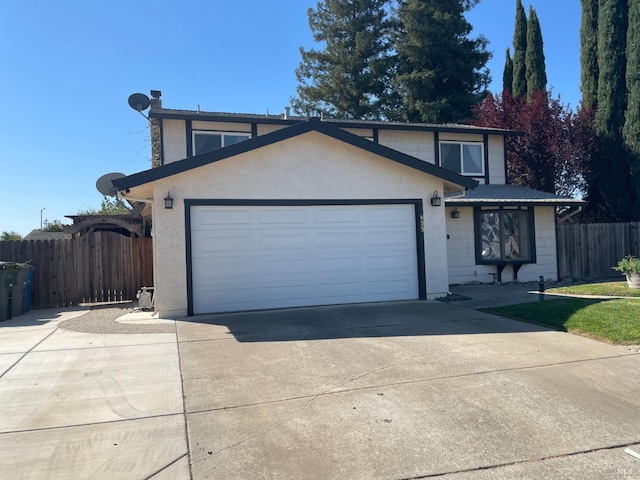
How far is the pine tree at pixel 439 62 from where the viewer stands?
27703 mm

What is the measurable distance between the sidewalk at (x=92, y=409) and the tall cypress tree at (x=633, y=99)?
19535mm

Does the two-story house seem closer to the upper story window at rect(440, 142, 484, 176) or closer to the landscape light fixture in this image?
the landscape light fixture

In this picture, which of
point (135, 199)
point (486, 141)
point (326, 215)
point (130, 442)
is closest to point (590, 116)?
point (486, 141)

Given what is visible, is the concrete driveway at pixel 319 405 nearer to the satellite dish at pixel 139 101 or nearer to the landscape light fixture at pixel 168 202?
the landscape light fixture at pixel 168 202

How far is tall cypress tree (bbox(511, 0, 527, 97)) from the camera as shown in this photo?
26.8m

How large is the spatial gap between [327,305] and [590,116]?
1728cm

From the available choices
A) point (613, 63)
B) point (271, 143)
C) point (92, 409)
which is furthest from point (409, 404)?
point (613, 63)

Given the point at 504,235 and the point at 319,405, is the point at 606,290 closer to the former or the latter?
the point at 504,235

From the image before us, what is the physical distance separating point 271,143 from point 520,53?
23.3m

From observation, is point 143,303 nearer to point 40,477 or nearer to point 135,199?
point 135,199


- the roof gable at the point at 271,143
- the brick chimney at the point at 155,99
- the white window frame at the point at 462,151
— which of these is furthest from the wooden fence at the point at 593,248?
the brick chimney at the point at 155,99

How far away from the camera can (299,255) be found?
10.3m

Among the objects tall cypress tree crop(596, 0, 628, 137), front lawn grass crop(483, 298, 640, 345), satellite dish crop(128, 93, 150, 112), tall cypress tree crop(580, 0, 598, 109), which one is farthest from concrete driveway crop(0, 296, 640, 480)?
tall cypress tree crop(580, 0, 598, 109)

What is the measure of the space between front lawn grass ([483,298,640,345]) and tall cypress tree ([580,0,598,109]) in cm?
1491
